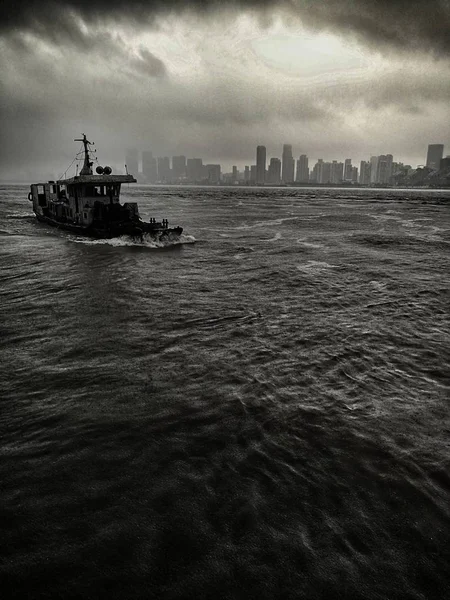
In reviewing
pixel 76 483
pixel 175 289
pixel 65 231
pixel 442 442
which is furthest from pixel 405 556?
pixel 65 231

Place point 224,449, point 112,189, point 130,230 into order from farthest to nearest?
point 112,189
point 130,230
point 224,449

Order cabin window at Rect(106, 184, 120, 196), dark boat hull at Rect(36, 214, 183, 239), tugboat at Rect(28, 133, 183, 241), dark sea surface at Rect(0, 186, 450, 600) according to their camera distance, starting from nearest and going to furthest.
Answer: dark sea surface at Rect(0, 186, 450, 600), dark boat hull at Rect(36, 214, 183, 239), tugboat at Rect(28, 133, 183, 241), cabin window at Rect(106, 184, 120, 196)

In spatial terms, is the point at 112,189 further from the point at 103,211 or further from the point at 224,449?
the point at 224,449

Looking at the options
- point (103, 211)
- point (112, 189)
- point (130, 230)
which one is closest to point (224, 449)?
point (130, 230)

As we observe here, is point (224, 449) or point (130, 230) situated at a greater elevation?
point (130, 230)

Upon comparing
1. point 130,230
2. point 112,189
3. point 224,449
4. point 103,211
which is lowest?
point 224,449

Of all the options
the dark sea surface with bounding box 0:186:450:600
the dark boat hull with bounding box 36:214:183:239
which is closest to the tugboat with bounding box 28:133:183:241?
the dark boat hull with bounding box 36:214:183:239

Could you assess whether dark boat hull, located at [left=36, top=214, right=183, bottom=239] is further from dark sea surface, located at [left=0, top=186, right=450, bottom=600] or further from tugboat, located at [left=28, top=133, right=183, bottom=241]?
dark sea surface, located at [left=0, top=186, right=450, bottom=600]

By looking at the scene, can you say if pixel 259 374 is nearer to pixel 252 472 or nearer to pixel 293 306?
pixel 252 472

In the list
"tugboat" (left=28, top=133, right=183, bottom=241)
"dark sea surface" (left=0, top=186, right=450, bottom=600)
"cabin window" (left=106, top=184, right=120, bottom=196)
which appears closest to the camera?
"dark sea surface" (left=0, top=186, right=450, bottom=600)

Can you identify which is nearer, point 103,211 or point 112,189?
point 103,211

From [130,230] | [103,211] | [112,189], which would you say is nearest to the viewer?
[130,230]
